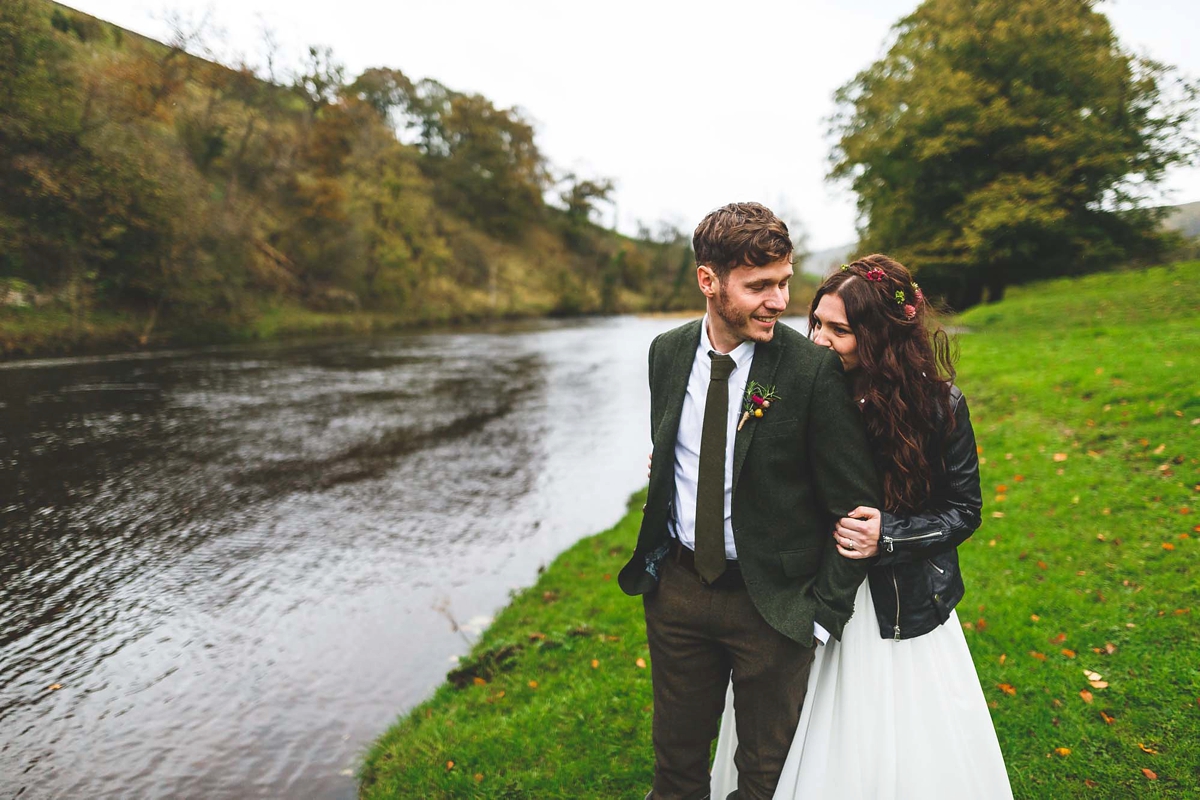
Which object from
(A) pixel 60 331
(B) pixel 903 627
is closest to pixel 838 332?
(B) pixel 903 627

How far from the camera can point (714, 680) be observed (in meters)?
2.55

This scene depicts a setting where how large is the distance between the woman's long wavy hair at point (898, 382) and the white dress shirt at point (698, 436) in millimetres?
453

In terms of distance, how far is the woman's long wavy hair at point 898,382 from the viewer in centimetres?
232

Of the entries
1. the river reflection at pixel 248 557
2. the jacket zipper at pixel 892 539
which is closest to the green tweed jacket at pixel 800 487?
the jacket zipper at pixel 892 539

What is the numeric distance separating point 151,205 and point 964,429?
29300mm

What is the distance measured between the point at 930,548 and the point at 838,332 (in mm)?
882

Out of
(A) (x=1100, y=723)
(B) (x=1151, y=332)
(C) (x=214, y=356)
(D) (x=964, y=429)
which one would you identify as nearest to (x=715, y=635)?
(D) (x=964, y=429)

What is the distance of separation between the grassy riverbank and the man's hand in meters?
2.25

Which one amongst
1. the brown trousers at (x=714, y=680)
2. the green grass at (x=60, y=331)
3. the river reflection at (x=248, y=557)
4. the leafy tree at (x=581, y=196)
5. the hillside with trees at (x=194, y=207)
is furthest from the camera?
the leafy tree at (x=581, y=196)

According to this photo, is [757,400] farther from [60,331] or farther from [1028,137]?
[60,331]

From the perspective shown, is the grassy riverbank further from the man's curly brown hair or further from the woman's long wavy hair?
the man's curly brown hair

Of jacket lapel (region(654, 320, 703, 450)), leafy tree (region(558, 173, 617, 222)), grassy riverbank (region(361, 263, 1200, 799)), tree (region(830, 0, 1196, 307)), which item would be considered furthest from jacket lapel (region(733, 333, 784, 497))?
leafy tree (region(558, 173, 617, 222))

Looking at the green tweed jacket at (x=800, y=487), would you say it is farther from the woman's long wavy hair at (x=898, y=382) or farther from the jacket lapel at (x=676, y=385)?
the jacket lapel at (x=676, y=385)

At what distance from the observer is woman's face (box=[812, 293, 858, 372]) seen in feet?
8.20
